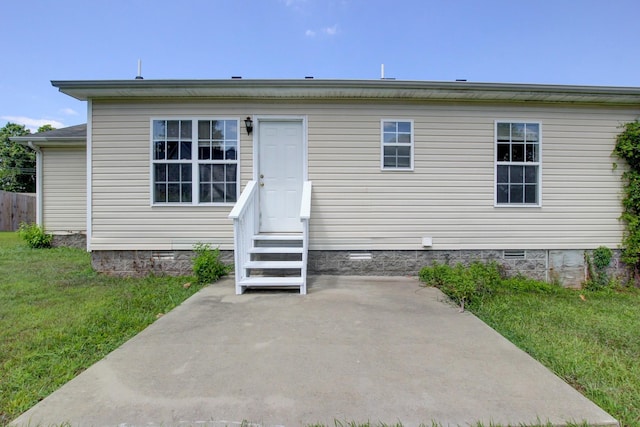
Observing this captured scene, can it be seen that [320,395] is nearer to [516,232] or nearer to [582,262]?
[516,232]

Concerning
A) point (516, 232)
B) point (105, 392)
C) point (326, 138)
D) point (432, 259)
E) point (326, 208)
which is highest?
point (326, 138)

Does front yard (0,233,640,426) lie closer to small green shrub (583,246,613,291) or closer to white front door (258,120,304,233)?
small green shrub (583,246,613,291)

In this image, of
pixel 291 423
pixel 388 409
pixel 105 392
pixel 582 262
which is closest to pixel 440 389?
pixel 388 409

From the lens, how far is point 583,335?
3125 mm

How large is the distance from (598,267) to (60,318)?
7924 millimetres

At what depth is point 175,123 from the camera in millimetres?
5344

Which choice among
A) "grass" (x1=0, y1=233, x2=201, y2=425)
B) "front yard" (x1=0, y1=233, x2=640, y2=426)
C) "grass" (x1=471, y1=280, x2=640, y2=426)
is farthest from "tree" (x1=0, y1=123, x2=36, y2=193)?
"grass" (x1=471, y1=280, x2=640, y2=426)

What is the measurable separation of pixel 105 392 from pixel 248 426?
1034 mm

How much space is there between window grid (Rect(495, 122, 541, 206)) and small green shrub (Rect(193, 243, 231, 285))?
4.85 meters

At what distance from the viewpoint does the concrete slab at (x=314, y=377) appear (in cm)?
180

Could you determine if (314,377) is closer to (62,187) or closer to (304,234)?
(304,234)

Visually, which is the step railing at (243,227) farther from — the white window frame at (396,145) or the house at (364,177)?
the white window frame at (396,145)

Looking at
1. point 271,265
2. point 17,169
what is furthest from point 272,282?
point 17,169

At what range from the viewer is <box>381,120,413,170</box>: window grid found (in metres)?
5.39
